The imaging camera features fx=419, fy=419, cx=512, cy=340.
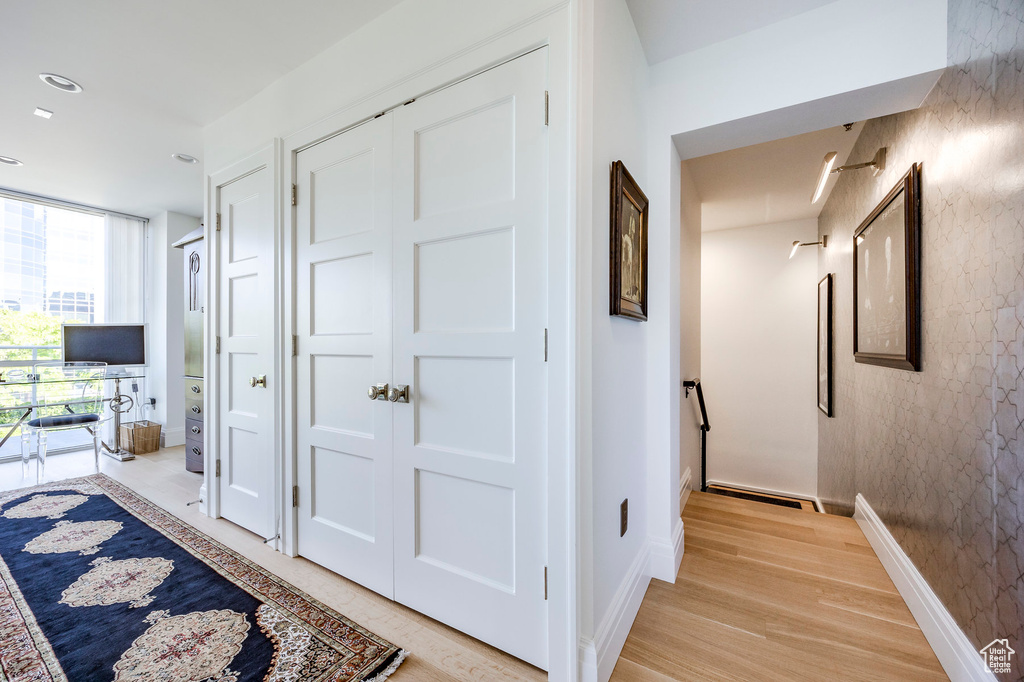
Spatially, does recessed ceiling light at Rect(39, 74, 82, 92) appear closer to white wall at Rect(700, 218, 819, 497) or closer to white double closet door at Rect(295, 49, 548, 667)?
white double closet door at Rect(295, 49, 548, 667)

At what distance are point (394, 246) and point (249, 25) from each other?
124 centimetres

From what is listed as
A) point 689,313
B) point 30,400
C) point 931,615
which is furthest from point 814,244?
point 30,400

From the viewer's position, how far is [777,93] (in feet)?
5.74

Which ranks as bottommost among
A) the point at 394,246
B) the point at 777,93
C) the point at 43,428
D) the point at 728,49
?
the point at 43,428

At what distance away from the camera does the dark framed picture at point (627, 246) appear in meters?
1.50

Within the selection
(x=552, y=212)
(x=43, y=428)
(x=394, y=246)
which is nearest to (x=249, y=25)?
(x=394, y=246)

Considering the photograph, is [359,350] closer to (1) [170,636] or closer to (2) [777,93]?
(1) [170,636]

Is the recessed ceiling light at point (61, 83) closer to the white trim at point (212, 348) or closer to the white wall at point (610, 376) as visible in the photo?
the white trim at point (212, 348)

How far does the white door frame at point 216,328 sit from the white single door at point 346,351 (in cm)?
14

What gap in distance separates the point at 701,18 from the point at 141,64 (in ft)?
8.89

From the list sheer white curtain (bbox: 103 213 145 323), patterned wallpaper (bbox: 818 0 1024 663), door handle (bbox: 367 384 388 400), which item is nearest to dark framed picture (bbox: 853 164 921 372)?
patterned wallpaper (bbox: 818 0 1024 663)

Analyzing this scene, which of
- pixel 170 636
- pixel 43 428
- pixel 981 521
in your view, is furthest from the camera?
pixel 43 428

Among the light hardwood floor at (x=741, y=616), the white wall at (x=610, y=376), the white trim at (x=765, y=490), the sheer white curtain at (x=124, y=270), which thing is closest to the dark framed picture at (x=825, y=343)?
the white trim at (x=765, y=490)

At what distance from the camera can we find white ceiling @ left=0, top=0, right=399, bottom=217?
1803 millimetres
